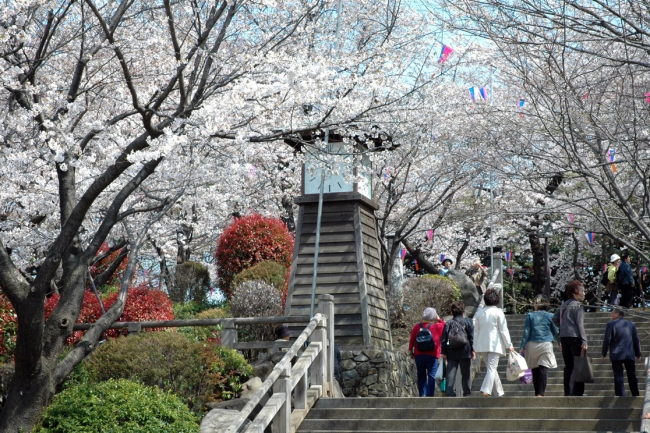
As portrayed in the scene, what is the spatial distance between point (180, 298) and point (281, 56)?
40.1 feet

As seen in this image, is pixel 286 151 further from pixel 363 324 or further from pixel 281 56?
pixel 281 56

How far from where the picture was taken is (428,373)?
11430 mm

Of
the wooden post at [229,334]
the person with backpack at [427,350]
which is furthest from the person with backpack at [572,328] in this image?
the wooden post at [229,334]

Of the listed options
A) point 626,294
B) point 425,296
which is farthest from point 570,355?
point 425,296

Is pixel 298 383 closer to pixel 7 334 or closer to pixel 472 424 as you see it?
pixel 472 424

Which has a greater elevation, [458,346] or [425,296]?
[425,296]

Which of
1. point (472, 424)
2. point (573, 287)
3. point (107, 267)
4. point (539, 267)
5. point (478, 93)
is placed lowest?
point (472, 424)

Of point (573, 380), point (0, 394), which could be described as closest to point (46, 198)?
point (0, 394)

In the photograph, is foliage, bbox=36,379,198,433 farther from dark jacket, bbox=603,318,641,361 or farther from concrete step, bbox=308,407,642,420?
dark jacket, bbox=603,318,641,361

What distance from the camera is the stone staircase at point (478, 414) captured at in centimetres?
877

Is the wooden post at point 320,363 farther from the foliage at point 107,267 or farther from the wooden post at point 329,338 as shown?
the foliage at point 107,267

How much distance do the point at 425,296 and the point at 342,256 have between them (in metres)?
3.79

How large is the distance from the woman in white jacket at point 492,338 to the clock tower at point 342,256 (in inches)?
189

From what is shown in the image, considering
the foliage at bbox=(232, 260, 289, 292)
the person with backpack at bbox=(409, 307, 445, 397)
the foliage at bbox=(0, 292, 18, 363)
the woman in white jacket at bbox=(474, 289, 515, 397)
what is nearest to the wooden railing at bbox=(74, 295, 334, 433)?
the foliage at bbox=(0, 292, 18, 363)
